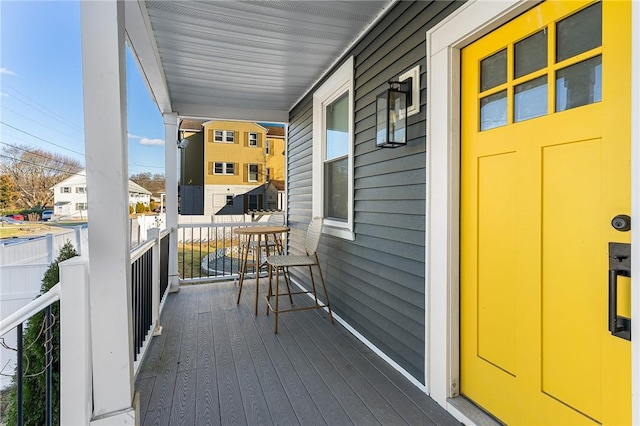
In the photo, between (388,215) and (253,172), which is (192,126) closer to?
(253,172)

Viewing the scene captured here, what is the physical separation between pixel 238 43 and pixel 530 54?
2.33 metres

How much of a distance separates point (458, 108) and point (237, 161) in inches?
567

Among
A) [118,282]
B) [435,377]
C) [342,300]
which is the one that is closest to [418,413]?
[435,377]

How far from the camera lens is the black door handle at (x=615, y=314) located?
112 centimetres

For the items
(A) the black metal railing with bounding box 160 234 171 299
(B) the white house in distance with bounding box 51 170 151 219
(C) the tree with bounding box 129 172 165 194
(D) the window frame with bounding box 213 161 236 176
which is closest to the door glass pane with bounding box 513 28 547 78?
(B) the white house in distance with bounding box 51 170 151 219

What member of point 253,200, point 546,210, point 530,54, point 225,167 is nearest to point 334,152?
point 530,54

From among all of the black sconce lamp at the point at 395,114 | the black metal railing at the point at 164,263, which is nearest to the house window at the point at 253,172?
the black metal railing at the point at 164,263

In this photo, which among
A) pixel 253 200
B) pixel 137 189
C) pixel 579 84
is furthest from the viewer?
pixel 253 200

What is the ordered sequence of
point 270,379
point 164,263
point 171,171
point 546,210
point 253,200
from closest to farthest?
1. point 546,210
2. point 270,379
3. point 164,263
4. point 171,171
5. point 253,200

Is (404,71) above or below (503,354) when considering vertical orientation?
above

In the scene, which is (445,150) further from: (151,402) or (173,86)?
(173,86)

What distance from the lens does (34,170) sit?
167cm

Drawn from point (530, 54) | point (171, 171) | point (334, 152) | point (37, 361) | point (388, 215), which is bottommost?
point (37, 361)

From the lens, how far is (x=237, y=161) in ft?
50.5
